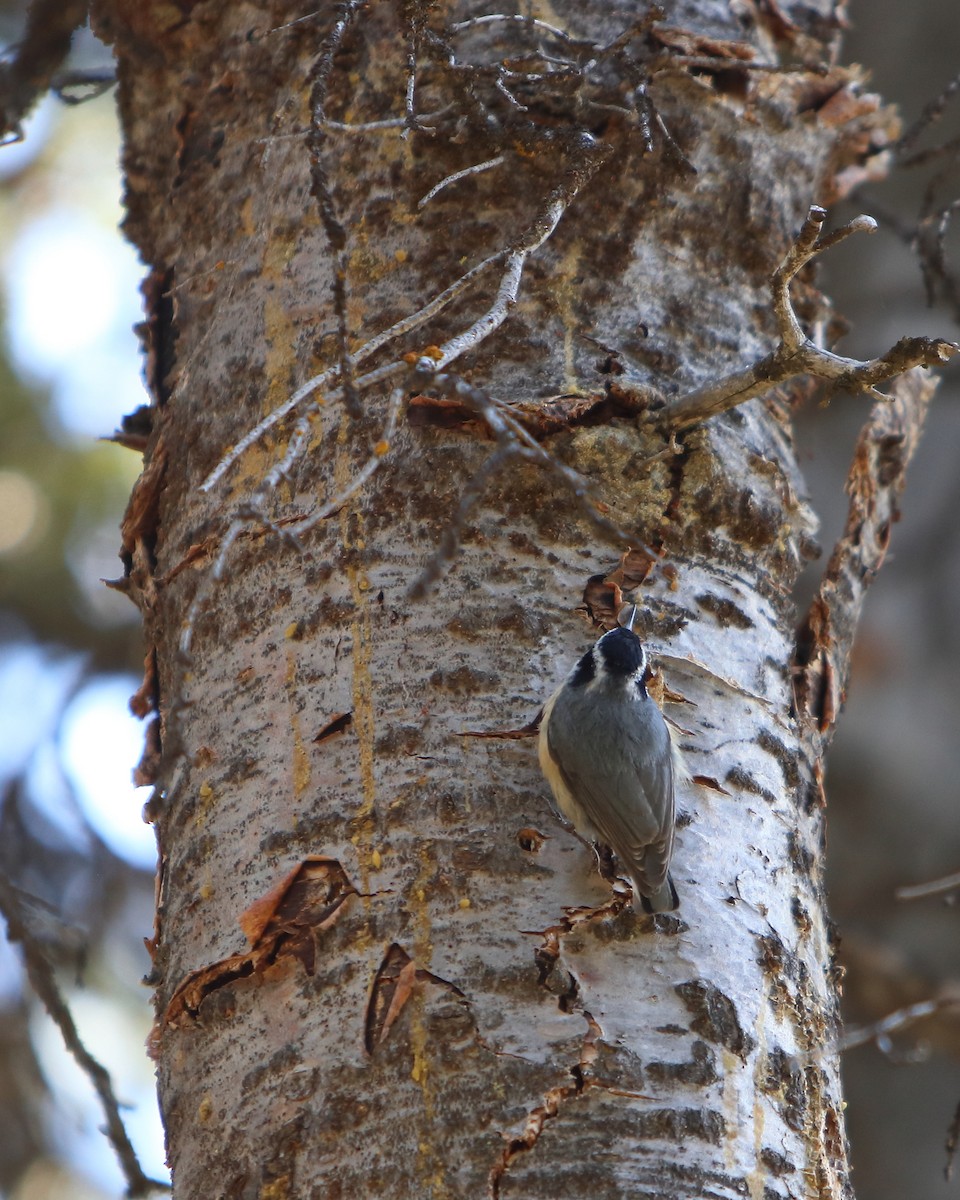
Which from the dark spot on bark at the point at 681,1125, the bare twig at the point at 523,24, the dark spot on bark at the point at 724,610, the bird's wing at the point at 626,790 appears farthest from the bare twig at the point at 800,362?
the dark spot on bark at the point at 681,1125

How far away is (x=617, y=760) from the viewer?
2.06 meters

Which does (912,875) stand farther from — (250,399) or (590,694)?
(250,399)

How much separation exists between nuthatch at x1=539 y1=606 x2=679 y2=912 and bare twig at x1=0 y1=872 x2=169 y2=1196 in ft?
2.23

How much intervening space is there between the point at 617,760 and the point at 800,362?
0.69m

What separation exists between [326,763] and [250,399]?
23.8 inches

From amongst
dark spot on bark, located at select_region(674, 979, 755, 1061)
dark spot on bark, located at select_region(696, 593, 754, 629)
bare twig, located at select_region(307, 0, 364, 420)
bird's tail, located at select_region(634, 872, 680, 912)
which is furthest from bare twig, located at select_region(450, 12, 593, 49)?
dark spot on bark, located at select_region(674, 979, 755, 1061)

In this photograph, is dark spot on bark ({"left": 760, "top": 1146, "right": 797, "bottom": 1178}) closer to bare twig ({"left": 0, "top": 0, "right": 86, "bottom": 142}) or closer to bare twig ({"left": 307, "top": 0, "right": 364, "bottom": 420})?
bare twig ({"left": 307, "top": 0, "right": 364, "bottom": 420})

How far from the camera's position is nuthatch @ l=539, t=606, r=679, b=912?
5.53 feet

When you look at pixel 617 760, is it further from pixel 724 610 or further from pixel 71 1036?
pixel 71 1036

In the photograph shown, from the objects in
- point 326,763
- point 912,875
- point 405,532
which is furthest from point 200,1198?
A: point 912,875

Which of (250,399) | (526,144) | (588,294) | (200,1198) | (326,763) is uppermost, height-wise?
(526,144)

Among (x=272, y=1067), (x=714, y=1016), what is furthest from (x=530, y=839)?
(x=272, y=1067)

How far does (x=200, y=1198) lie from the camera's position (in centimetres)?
156

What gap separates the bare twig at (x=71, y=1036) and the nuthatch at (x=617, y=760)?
0.68 metres
